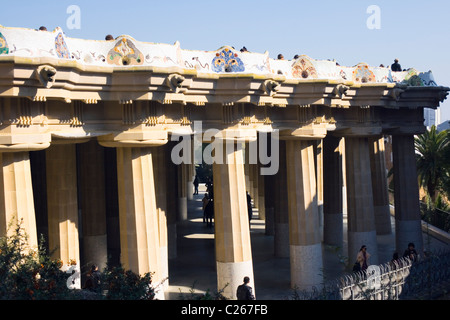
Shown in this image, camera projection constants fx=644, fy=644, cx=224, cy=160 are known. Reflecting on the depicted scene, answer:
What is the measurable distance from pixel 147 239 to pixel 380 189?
23033 millimetres

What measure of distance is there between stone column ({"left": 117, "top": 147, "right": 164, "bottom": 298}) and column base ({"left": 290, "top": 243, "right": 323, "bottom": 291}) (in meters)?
7.30

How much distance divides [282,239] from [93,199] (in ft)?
34.1

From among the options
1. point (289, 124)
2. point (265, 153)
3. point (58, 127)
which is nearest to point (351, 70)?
point (289, 124)

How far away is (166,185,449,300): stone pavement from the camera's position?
26.5 m

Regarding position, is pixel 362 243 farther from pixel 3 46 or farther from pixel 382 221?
pixel 3 46

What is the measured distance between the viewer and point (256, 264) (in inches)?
1244

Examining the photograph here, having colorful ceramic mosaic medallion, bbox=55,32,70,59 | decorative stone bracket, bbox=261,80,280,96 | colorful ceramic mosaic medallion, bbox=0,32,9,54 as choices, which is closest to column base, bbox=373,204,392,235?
decorative stone bracket, bbox=261,80,280,96

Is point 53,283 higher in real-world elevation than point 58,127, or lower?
lower

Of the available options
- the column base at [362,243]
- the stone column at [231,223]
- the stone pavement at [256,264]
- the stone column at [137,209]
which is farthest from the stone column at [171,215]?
the stone column at [137,209]

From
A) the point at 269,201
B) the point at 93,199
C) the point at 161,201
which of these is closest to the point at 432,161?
the point at 269,201

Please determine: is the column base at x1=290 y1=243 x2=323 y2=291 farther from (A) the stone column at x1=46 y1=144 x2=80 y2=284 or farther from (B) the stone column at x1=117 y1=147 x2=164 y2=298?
(A) the stone column at x1=46 y1=144 x2=80 y2=284

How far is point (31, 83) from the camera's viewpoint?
16.8 metres

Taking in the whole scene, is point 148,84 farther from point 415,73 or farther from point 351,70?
point 415,73

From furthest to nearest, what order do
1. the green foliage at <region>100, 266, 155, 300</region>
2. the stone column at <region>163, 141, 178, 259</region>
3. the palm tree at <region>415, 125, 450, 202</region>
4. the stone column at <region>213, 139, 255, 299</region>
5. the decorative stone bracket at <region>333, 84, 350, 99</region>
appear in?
the palm tree at <region>415, 125, 450, 202</region>
the stone column at <region>163, 141, 178, 259</region>
the decorative stone bracket at <region>333, 84, 350, 99</region>
the stone column at <region>213, 139, 255, 299</region>
the green foliage at <region>100, 266, 155, 300</region>
